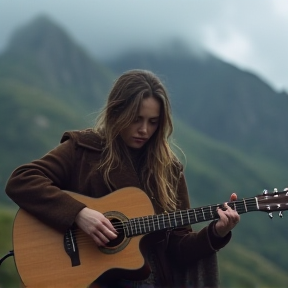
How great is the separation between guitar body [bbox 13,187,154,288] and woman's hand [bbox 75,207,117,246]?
8cm

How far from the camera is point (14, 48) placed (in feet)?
462

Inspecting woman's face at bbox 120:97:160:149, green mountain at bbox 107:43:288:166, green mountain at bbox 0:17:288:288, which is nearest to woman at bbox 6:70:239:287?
woman's face at bbox 120:97:160:149

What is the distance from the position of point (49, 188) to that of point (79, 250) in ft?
1.39

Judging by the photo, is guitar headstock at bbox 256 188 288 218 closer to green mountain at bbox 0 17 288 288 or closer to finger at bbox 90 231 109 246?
finger at bbox 90 231 109 246

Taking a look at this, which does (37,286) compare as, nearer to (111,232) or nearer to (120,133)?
(111,232)

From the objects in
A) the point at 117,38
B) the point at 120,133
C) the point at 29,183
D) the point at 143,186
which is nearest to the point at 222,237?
the point at 143,186

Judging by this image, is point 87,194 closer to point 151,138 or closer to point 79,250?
point 79,250

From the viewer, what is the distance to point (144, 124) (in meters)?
4.41

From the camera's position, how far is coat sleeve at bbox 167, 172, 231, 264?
4363 mm

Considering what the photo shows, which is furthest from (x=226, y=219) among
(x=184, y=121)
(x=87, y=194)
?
(x=184, y=121)

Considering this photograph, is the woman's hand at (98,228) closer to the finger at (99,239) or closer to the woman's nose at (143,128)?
the finger at (99,239)

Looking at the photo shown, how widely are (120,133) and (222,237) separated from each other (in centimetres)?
93

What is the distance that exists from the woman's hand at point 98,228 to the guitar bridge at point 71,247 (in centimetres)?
12

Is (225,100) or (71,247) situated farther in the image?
(225,100)
